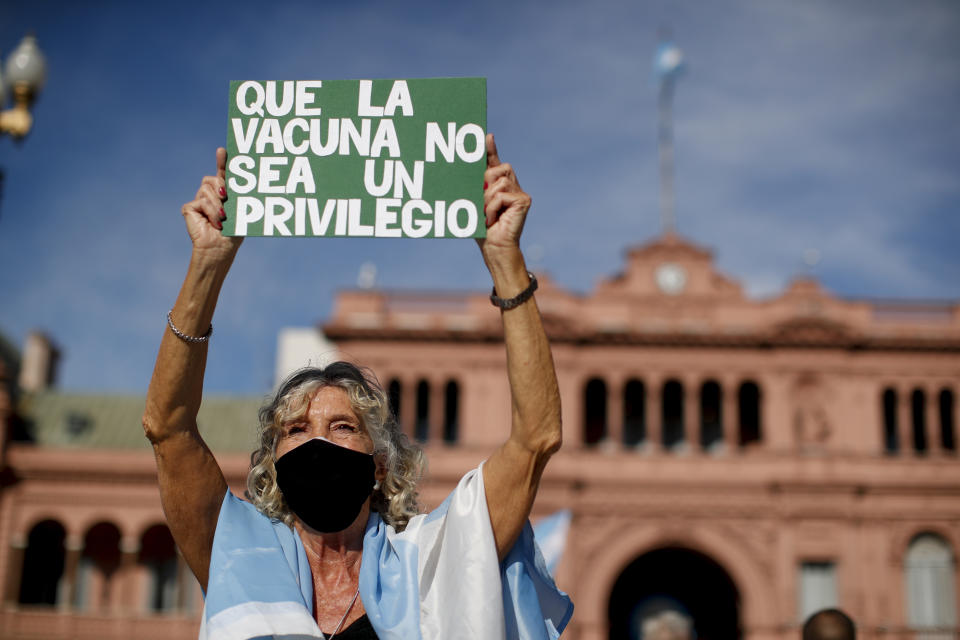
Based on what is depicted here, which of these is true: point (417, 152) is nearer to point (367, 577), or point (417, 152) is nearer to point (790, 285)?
point (367, 577)

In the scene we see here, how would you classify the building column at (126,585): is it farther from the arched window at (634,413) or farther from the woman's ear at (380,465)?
the woman's ear at (380,465)

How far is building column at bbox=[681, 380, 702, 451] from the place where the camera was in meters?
29.9

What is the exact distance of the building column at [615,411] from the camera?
2991cm

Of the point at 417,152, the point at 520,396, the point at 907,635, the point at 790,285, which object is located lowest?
the point at 907,635

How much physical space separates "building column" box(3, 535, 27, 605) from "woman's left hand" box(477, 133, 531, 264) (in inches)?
1216

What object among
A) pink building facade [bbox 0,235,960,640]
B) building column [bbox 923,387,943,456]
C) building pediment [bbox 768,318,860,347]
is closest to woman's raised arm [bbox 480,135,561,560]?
pink building facade [bbox 0,235,960,640]

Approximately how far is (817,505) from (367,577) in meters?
27.4

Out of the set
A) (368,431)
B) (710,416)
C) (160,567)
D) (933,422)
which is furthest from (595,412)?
(368,431)

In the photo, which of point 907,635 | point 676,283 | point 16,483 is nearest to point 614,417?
point 676,283

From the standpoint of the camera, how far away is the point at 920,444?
3222 centimetres

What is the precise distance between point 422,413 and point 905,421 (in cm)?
1387

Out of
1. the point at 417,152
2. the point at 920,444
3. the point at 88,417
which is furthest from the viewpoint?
the point at 88,417

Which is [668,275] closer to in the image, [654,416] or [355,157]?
[654,416]

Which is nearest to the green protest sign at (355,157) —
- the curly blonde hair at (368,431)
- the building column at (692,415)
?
the curly blonde hair at (368,431)
